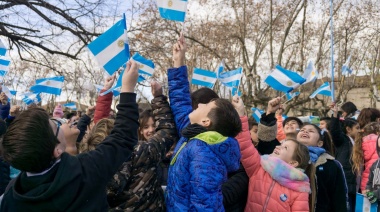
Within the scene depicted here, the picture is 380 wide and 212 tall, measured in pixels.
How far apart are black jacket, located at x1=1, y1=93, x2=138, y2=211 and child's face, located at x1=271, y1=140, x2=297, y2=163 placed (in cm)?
159

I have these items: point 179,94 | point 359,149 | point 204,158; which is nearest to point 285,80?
point 359,149

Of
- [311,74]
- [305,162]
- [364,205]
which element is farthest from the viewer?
[311,74]

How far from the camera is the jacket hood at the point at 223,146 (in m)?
2.46

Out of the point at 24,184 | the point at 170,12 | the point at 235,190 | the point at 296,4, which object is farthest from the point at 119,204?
the point at 296,4

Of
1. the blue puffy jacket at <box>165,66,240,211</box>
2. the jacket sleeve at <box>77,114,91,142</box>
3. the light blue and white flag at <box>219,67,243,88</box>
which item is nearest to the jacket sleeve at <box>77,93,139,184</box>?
the blue puffy jacket at <box>165,66,240,211</box>

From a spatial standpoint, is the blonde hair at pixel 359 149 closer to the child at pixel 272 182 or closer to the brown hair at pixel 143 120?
the child at pixel 272 182

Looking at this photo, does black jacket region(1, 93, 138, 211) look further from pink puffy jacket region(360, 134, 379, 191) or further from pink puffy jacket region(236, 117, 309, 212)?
pink puffy jacket region(360, 134, 379, 191)

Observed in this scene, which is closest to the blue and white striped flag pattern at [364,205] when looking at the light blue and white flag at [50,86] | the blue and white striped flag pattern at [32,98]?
the light blue and white flag at [50,86]

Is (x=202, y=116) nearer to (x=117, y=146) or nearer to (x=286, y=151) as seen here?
(x=117, y=146)

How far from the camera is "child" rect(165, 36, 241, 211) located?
7.79 feet

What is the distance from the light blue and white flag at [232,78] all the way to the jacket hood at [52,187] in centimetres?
655

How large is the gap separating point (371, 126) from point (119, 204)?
408cm

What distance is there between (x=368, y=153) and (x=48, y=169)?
4362 mm

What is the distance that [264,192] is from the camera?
3045 millimetres
